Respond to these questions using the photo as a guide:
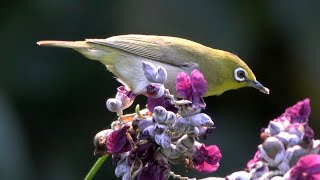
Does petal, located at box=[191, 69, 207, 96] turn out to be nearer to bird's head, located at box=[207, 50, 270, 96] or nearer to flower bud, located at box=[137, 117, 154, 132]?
flower bud, located at box=[137, 117, 154, 132]

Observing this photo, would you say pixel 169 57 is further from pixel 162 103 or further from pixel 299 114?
pixel 299 114

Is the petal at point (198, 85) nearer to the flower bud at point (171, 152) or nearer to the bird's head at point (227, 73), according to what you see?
the flower bud at point (171, 152)

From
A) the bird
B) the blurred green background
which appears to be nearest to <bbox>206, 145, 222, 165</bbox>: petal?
the bird

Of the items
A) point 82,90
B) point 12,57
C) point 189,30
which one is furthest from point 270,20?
point 12,57

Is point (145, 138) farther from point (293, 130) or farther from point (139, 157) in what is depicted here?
point (293, 130)

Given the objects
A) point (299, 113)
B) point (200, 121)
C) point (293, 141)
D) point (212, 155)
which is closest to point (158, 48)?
point (212, 155)

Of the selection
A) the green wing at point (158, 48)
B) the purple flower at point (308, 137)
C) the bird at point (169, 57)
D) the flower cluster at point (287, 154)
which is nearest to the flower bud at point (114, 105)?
the flower cluster at point (287, 154)
